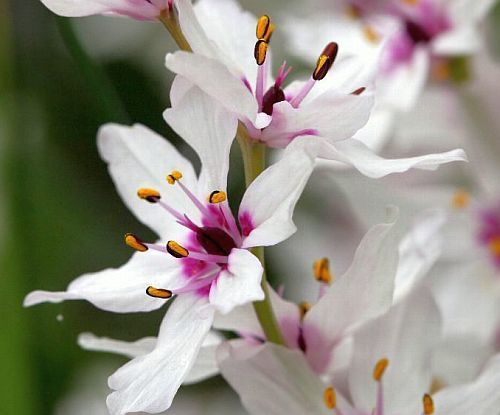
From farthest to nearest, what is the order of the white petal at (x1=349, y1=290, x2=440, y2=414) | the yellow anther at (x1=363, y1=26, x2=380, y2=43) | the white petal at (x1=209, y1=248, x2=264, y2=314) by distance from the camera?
the yellow anther at (x1=363, y1=26, x2=380, y2=43), the white petal at (x1=349, y1=290, x2=440, y2=414), the white petal at (x1=209, y1=248, x2=264, y2=314)

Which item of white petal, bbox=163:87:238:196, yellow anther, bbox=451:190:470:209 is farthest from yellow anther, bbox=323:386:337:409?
yellow anther, bbox=451:190:470:209

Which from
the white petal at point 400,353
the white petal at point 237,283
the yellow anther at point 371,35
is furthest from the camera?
the yellow anther at point 371,35

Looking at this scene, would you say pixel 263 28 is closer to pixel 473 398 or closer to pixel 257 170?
pixel 257 170

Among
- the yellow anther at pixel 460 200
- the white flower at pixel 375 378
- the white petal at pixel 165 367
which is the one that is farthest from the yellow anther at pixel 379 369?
the yellow anther at pixel 460 200

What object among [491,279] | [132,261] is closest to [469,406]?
[132,261]

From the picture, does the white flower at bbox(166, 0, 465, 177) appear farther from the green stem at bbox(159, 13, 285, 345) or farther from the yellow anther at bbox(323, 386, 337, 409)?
the yellow anther at bbox(323, 386, 337, 409)

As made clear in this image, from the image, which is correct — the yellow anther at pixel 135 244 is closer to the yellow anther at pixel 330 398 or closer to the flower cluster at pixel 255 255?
the flower cluster at pixel 255 255
